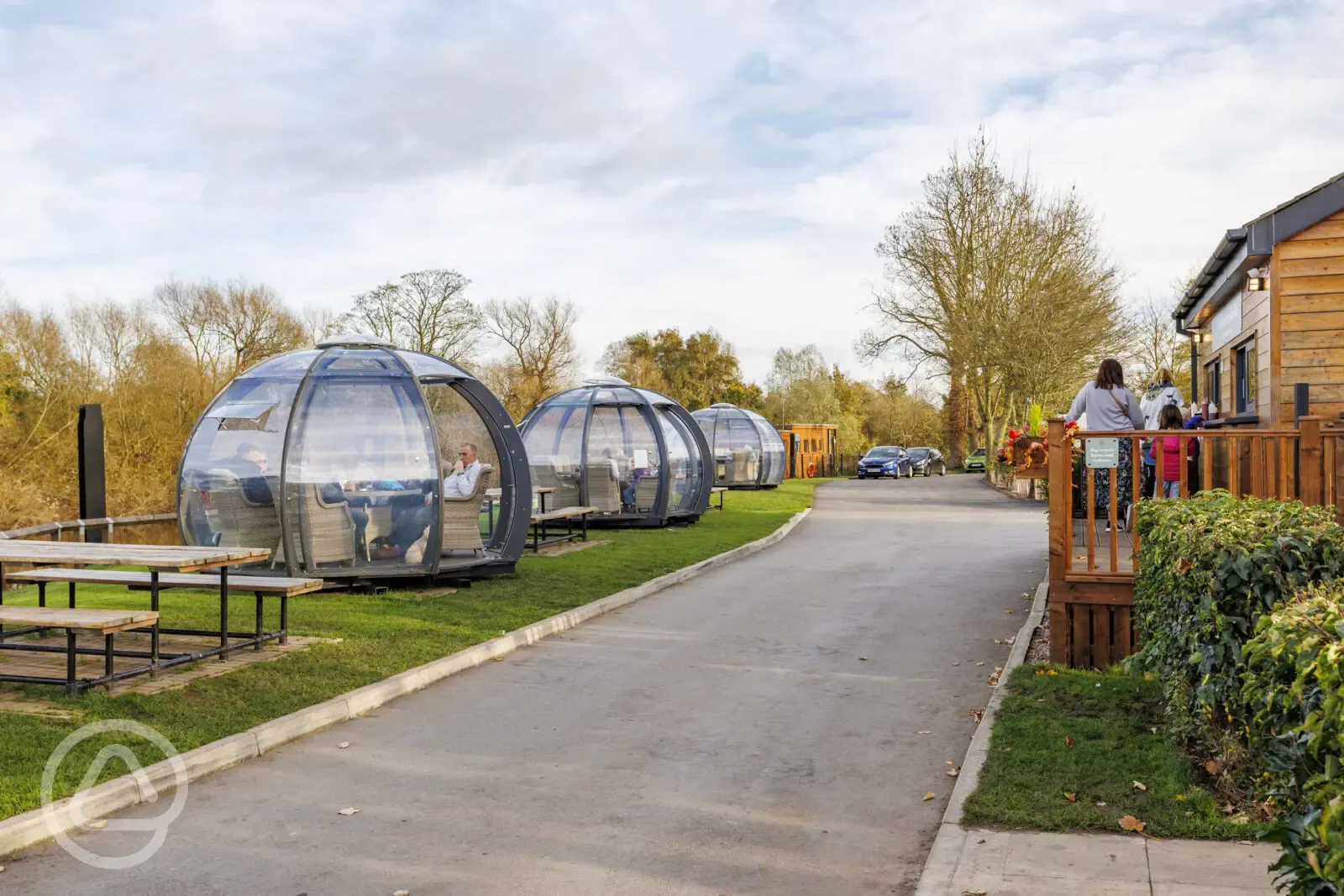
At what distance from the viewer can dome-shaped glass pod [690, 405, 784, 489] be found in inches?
1575

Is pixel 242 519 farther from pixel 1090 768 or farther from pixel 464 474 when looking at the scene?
pixel 1090 768

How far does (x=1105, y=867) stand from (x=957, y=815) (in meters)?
0.84

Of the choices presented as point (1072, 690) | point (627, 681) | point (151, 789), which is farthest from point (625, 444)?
point (151, 789)

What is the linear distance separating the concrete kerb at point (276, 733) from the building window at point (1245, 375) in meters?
7.87

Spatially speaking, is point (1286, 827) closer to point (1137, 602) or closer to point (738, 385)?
point (1137, 602)

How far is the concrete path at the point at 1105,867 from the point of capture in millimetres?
4344

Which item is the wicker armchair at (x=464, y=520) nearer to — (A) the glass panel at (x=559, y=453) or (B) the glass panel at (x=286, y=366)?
(B) the glass panel at (x=286, y=366)

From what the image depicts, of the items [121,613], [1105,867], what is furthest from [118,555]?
[1105,867]

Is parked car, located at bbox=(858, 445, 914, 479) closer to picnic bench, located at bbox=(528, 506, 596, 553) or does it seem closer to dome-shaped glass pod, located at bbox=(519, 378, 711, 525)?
dome-shaped glass pod, located at bbox=(519, 378, 711, 525)

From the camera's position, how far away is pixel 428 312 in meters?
45.2

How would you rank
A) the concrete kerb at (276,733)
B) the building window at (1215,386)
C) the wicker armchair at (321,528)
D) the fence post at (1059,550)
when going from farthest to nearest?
the building window at (1215,386) < the wicker armchair at (321,528) < the fence post at (1059,550) < the concrete kerb at (276,733)

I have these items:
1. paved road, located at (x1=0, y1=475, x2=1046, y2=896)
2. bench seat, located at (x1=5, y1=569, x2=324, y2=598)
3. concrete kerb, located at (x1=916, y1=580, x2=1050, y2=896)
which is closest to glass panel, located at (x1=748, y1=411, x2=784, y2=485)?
paved road, located at (x1=0, y1=475, x2=1046, y2=896)
